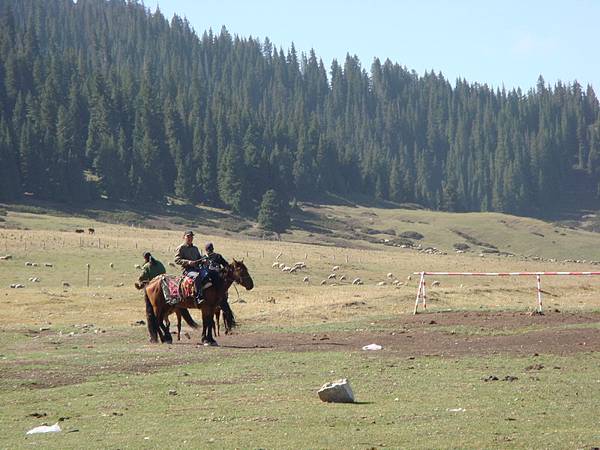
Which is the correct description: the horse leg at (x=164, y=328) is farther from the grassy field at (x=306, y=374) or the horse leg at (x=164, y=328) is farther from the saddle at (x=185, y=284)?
the saddle at (x=185, y=284)

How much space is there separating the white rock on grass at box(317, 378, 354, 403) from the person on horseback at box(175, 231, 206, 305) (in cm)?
932

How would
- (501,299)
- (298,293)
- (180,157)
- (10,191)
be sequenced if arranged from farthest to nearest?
(180,157) < (10,191) < (298,293) < (501,299)

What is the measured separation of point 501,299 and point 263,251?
39.4m

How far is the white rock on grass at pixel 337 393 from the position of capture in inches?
615

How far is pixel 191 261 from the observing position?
2500 centimetres

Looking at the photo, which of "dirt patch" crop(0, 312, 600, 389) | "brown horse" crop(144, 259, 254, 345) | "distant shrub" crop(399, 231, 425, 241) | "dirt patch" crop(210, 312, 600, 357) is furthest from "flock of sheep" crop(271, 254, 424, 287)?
"distant shrub" crop(399, 231, 425, 241)

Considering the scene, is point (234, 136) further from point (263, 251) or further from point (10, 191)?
point (263, 251)

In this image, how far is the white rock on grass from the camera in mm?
15609

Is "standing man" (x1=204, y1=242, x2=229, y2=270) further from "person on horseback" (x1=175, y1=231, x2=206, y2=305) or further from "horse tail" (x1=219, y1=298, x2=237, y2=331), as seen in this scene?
"horse tail" (x1=219, y1=298, x2=237, y2=331)

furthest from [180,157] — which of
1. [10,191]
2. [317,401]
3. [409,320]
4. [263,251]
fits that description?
[317,401]

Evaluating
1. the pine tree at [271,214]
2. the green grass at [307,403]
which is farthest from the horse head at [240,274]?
the pine tree at [271,214]

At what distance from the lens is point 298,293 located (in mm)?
47312

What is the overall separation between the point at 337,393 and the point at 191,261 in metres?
9.98

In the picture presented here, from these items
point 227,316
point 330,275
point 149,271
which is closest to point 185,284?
point 227,316
